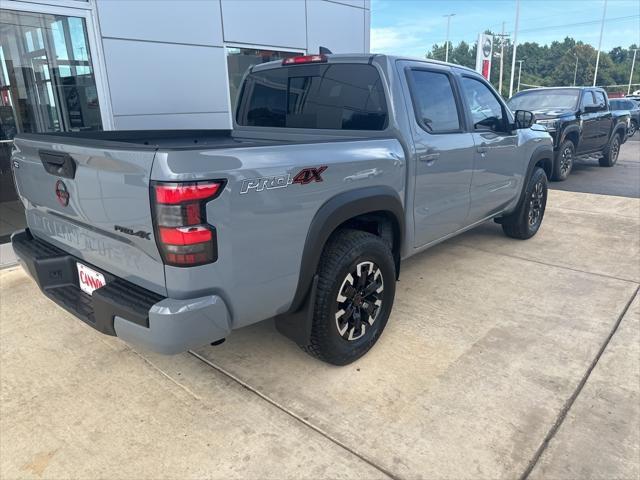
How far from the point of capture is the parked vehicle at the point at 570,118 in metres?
9.10

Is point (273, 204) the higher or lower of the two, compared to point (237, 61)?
lower

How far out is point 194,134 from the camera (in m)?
4.32

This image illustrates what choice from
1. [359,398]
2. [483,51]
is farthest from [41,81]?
[483,51]

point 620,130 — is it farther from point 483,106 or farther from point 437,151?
point 437,151

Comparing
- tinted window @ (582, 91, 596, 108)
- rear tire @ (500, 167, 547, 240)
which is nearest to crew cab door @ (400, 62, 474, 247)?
rear tire @ (500, 167, 547, 240)

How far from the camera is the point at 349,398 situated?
272 centimetres

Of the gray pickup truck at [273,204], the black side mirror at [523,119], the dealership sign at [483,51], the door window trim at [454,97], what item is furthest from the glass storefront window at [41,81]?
the dealership sign at [483,51]

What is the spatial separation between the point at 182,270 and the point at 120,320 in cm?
44

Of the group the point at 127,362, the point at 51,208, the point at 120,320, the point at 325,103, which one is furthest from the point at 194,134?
the point at 120,320

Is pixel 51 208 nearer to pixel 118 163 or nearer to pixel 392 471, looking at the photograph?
pixel 118 163

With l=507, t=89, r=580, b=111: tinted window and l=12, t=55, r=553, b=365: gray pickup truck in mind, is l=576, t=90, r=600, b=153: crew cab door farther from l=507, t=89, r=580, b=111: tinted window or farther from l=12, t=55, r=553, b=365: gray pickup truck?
l=12, t=55, r=553, b=365: gray pickup truck

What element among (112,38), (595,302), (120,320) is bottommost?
(595,302)

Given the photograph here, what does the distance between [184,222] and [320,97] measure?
1.87m

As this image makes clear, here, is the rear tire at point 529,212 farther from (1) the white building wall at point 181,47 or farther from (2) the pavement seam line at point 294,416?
(1) the white building wall at point 181,47
